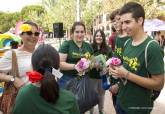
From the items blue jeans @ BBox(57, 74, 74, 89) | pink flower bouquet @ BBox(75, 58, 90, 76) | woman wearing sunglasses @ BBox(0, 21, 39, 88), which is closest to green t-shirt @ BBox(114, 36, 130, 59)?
pink flower bouquet @ BBox(75, 58, 90, 76)

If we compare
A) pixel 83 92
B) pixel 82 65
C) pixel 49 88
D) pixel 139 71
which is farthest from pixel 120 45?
pixel 49 88

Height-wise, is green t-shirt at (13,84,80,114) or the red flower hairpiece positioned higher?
the red flower hairpiece

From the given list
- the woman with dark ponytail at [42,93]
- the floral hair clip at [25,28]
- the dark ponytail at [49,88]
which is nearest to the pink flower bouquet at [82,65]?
the floral hair clip at [25,28]

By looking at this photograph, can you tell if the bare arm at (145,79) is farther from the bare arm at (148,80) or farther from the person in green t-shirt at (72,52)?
the person in green t-shirt at (72,52)

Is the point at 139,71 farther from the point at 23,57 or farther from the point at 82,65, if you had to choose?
the point at 82,65

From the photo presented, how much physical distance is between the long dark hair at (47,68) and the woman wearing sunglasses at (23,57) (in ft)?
4.60

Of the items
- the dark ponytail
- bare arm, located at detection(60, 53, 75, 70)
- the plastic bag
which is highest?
the dark ponytail

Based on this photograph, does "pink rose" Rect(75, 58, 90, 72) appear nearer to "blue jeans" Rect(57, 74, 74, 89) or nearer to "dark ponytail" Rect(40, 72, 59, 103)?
"blue jeans" Rect(57, 74, 74, 89)

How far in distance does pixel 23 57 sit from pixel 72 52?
1.62 metres

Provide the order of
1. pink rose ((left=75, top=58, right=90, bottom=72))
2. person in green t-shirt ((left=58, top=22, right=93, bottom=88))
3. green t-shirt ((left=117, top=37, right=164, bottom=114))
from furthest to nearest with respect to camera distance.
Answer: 1. person in green t-shirt ((left=58, top=22, right=93, bottom=88))
2. pink rose ((left=75, top=58, right=90, bottom=72))
3. green t-shirt ((left=117, top=37, right=164, bottom=114))

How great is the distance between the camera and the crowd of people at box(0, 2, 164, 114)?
9.27ft

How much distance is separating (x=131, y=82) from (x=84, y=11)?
44347 millimetres

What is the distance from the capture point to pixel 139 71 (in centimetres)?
367

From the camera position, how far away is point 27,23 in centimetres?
455
